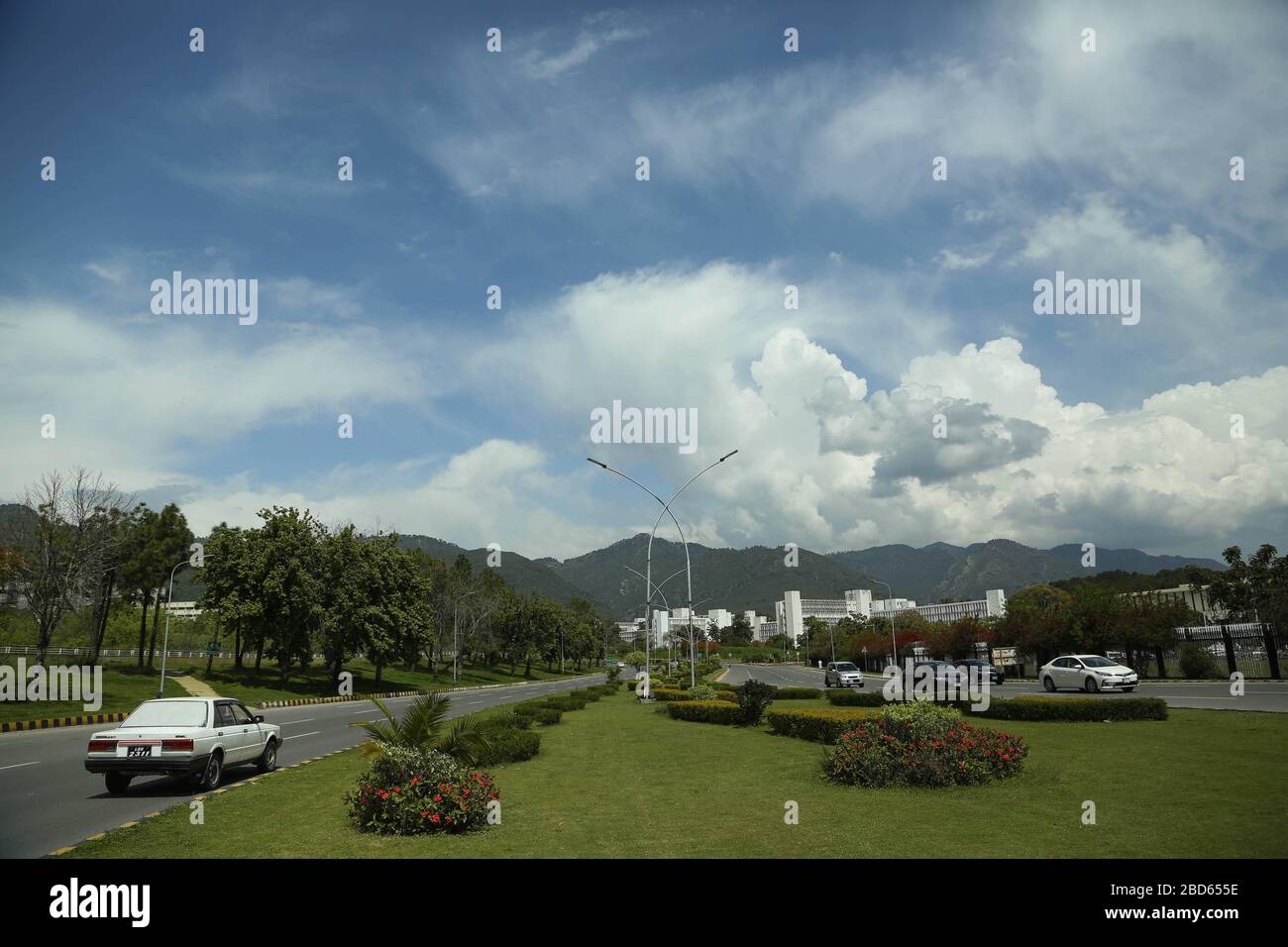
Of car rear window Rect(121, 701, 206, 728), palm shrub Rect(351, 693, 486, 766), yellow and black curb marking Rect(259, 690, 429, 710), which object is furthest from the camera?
yellow and black curb marking Rect(259, 690, 429, 710)

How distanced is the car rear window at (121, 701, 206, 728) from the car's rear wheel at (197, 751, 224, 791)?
2.01 ft

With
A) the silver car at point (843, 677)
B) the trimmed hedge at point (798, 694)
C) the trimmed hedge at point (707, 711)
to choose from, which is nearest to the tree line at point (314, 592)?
the silver car at point (843, 677)

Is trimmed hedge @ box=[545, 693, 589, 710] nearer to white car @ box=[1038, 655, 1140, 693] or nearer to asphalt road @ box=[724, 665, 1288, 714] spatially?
asphalt road @ box=[724, 665, 1288, 714]

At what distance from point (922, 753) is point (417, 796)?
7.24 metres

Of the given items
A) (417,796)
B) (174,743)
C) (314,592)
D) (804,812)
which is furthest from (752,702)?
(314,592)

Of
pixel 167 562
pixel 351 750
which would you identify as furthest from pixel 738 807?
pixel 167 562

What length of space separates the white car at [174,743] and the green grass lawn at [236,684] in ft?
55.6

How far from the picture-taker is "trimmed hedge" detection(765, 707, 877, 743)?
1845cm

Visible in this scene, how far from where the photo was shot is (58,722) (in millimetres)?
28359

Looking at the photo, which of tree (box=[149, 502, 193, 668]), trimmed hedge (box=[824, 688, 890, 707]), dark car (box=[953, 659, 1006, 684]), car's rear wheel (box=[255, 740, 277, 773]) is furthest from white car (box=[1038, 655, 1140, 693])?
tree (box=[149, 502, 193, 668])

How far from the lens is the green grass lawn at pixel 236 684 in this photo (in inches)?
1236

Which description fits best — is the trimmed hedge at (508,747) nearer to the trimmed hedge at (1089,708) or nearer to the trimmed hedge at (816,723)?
the trimmed hedge at (816,723)
